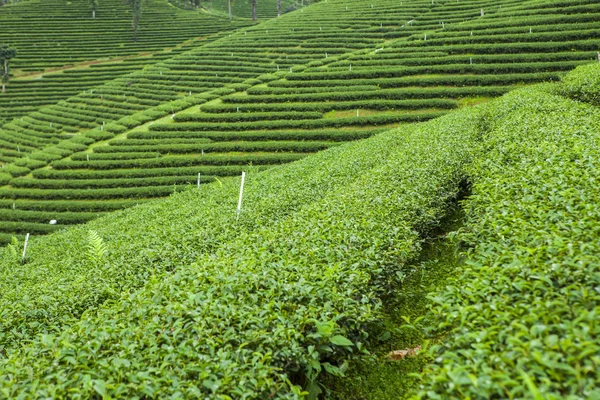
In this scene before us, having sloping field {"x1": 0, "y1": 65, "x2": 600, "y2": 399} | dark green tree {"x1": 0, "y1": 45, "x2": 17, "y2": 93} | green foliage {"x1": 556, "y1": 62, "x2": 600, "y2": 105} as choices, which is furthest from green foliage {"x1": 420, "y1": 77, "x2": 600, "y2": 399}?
dark green tree {"x1": 0, "y1": 45, "x2": 17, "y2": 93}

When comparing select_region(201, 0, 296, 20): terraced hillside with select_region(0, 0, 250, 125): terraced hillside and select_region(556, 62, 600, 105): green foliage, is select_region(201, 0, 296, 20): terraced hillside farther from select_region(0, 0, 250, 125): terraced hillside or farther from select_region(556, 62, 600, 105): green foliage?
select_region(556, 62, 600, 105): green foliage

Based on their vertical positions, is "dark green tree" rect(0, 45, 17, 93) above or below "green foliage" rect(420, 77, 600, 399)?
above

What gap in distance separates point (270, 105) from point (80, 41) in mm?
50899

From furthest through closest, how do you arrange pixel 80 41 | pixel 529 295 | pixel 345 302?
1. pixel 80 41
2. pixel 345 302
3. pixel 529 295

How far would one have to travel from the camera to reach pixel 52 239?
1761cm

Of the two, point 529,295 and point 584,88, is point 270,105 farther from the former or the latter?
point 529,295

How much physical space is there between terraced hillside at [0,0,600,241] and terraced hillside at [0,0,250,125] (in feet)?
33.5

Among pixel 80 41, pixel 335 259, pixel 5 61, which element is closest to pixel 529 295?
pixel 335 259

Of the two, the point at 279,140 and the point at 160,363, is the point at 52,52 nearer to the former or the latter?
the point at 279,140

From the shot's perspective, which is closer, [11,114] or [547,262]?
[547,262]

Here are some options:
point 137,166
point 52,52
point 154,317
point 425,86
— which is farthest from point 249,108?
point 52,52

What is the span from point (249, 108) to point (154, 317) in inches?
1133

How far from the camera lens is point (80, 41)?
65000 mm

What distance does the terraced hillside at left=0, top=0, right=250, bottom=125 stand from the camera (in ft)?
168
